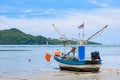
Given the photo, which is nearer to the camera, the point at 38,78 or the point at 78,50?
the point at 38,78

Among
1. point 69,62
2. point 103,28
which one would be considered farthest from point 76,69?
point 103,28

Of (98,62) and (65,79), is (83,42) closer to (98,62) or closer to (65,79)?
(98,62)

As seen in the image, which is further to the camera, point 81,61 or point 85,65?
point 85,65

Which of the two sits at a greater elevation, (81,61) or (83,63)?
(81,61)

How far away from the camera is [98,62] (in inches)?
1353

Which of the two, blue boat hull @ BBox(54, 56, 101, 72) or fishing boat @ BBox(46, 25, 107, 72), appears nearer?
blue boat hull @ BBox(54, 56, 101, 72)

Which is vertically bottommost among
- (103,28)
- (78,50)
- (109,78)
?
(109,78)

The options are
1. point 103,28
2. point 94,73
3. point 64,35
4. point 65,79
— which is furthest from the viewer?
point 64,35

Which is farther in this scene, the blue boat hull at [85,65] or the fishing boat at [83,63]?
the fishing boat at [83,63]

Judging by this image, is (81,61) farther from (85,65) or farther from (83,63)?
(85,65)

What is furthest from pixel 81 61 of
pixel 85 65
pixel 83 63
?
pixel 85 65

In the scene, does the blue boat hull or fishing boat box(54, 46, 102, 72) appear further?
fishing boat box(54, 46, 102, 72)

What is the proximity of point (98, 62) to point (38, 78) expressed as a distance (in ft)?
24.7

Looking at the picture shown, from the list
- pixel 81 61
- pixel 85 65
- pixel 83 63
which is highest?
pixel 81 61
